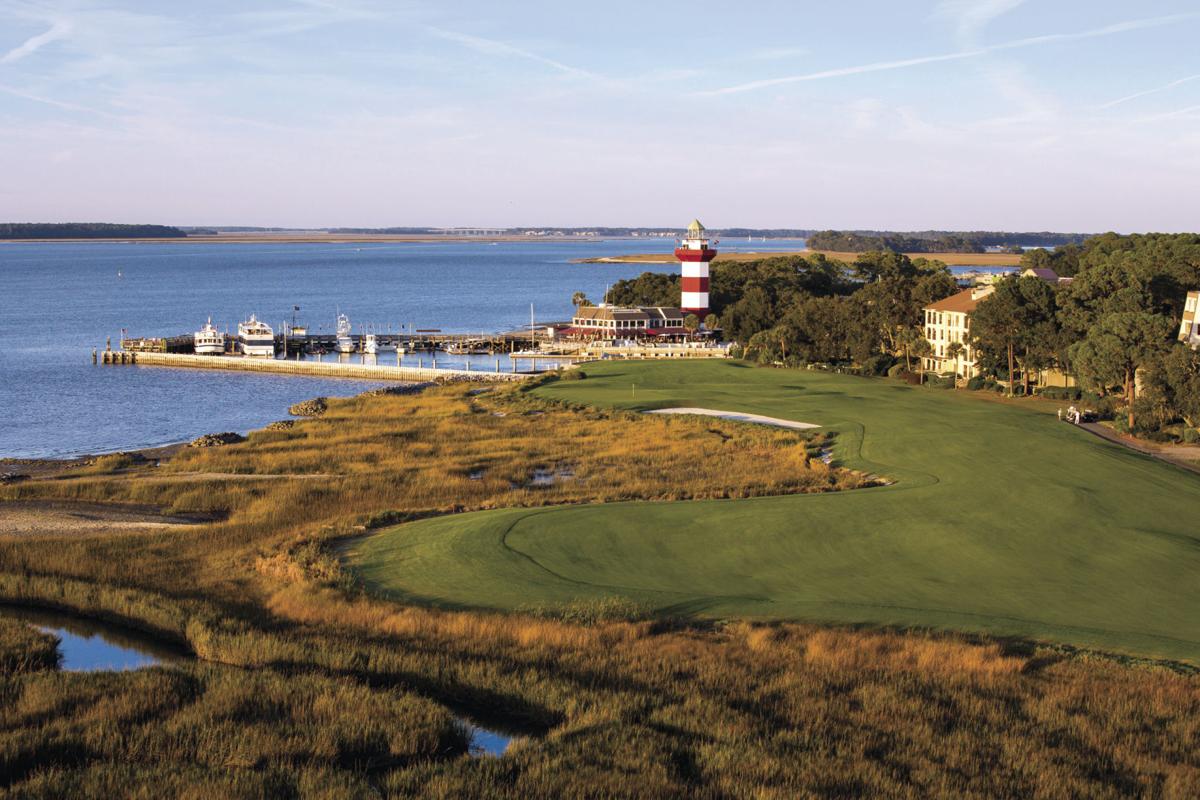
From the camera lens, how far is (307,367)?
344ft

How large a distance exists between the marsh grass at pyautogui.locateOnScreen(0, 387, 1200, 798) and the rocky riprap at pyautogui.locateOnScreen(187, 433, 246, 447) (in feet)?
94.7

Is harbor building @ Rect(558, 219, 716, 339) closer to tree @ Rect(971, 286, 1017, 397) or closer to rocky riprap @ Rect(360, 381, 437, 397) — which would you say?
rocky riprap @ Rect(360, 381, 437, 397)

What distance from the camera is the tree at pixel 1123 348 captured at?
186 feet

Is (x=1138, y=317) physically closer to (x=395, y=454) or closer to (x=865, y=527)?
(x=865, y=527)

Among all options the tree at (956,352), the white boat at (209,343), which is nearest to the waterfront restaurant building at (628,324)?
the white boat at (209,343)

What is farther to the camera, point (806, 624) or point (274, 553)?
point (274, 553)

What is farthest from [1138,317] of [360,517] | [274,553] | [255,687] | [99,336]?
[99,336]

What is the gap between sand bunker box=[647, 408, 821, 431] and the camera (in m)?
57.4

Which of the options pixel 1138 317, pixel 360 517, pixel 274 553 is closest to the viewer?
pixel 274 553

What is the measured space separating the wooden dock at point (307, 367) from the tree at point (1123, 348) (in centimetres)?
4305

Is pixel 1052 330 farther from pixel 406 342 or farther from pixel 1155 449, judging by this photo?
pixel 406 342

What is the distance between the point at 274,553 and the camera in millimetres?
29750

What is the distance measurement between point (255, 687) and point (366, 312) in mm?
166153

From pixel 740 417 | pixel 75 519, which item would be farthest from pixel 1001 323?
pixel 75 519
